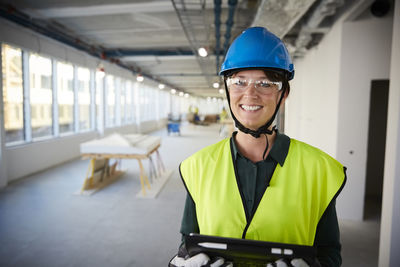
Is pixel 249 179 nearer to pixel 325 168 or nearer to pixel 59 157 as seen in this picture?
pixel 325 168

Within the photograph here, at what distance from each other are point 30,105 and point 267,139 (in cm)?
660

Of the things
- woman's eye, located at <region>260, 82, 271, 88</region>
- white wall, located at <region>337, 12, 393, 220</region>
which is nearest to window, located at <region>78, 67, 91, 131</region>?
white wall, located at <region>337, 12, 393, 220</region>

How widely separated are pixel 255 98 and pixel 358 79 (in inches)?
126

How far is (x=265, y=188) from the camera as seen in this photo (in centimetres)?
105

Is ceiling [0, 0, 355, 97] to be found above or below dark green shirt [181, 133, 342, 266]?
above

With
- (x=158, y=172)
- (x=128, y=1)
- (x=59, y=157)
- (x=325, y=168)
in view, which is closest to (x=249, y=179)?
(x=325, y=168)

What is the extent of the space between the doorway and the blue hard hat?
15.4 ft

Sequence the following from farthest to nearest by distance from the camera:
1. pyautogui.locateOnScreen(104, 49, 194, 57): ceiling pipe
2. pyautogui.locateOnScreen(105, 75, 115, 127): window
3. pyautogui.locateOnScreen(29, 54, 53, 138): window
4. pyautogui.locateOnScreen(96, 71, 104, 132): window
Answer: pyautogui.locateOnScreen(105, 75, 115, 127): window → pyautogui.locateOnScreen(96, 71, 104, 132): window → pyautogui.locateOnScreen(104, 49, 194, 57): ceiling pipe → pyautogui.locateOnScreen(29, 54, 53, 138): window

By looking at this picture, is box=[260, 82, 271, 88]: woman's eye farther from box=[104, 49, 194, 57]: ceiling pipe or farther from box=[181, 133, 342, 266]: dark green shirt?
box=[104, 49, 194, 57]: ceiling pipe

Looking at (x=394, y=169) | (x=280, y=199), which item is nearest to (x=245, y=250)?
(x=280, y=199)

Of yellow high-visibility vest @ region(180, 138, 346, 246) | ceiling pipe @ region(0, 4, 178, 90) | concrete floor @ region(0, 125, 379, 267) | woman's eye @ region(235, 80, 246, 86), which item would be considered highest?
ceiling pipe @ region(0, 4, 178, 90)

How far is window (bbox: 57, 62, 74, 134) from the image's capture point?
7.39 m

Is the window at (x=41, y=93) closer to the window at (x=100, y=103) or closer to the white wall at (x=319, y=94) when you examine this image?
the window at (x=100, y=103)

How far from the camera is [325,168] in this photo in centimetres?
108
